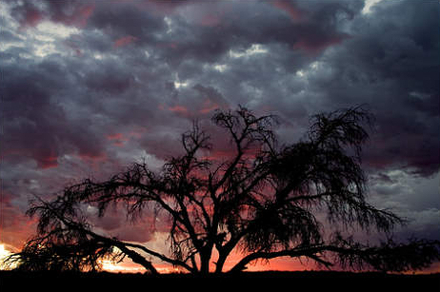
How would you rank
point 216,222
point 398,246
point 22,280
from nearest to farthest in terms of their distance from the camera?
1. point 22,280
2. point 398,246
3. point 216,222

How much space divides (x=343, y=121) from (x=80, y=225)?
10026 mm

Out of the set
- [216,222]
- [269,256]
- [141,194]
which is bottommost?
[269,256]

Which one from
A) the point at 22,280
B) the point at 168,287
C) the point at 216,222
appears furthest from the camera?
the point at 216,222

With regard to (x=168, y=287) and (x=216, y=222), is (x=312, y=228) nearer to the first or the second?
(x=216, y=222)

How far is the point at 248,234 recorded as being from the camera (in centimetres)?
1428

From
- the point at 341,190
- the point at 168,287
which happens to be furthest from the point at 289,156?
the point at 168,287

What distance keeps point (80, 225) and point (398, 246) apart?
36.0 ft

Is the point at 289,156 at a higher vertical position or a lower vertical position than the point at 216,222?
higher

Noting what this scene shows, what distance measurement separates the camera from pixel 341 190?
14242 millimetres

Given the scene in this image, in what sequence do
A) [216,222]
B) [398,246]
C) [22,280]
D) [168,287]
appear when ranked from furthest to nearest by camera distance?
[216,222] → [398,246] → [22,280] → [168,287]

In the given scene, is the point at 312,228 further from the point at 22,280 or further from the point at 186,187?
the point at 22,280

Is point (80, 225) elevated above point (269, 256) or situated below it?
above

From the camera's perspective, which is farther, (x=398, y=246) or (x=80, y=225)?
(x=80, y=225)

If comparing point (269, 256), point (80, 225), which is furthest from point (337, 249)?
point (80, 225)
